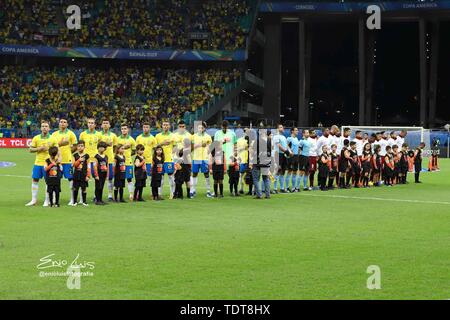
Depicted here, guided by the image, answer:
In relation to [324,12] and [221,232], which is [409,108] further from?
[221,232]

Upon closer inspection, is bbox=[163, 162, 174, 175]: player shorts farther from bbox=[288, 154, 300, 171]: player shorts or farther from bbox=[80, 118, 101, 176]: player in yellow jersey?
bbox=[288, 154, 300, 171]: player shorts

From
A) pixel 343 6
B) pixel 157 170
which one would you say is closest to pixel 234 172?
pixel 157 170

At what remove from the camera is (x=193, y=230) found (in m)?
15.7

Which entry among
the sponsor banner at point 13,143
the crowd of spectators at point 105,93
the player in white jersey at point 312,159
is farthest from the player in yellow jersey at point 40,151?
the sponsor banner at point 13,143

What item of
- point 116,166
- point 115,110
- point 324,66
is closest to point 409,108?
point 324,66

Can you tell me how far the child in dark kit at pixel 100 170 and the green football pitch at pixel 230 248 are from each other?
0.98 meters

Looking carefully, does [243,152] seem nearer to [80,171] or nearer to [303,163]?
[303,163]

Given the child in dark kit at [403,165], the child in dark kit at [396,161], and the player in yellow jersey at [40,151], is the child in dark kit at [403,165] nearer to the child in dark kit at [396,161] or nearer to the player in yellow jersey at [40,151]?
the child in dark kit at [396,161]

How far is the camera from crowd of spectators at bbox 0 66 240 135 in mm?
60938

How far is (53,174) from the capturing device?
2009 centimetres

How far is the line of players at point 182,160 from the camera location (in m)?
20.8

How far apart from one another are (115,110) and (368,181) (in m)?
35.0

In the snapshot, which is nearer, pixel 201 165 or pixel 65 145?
pixel 65 145

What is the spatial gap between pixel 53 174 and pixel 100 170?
4.96ft
